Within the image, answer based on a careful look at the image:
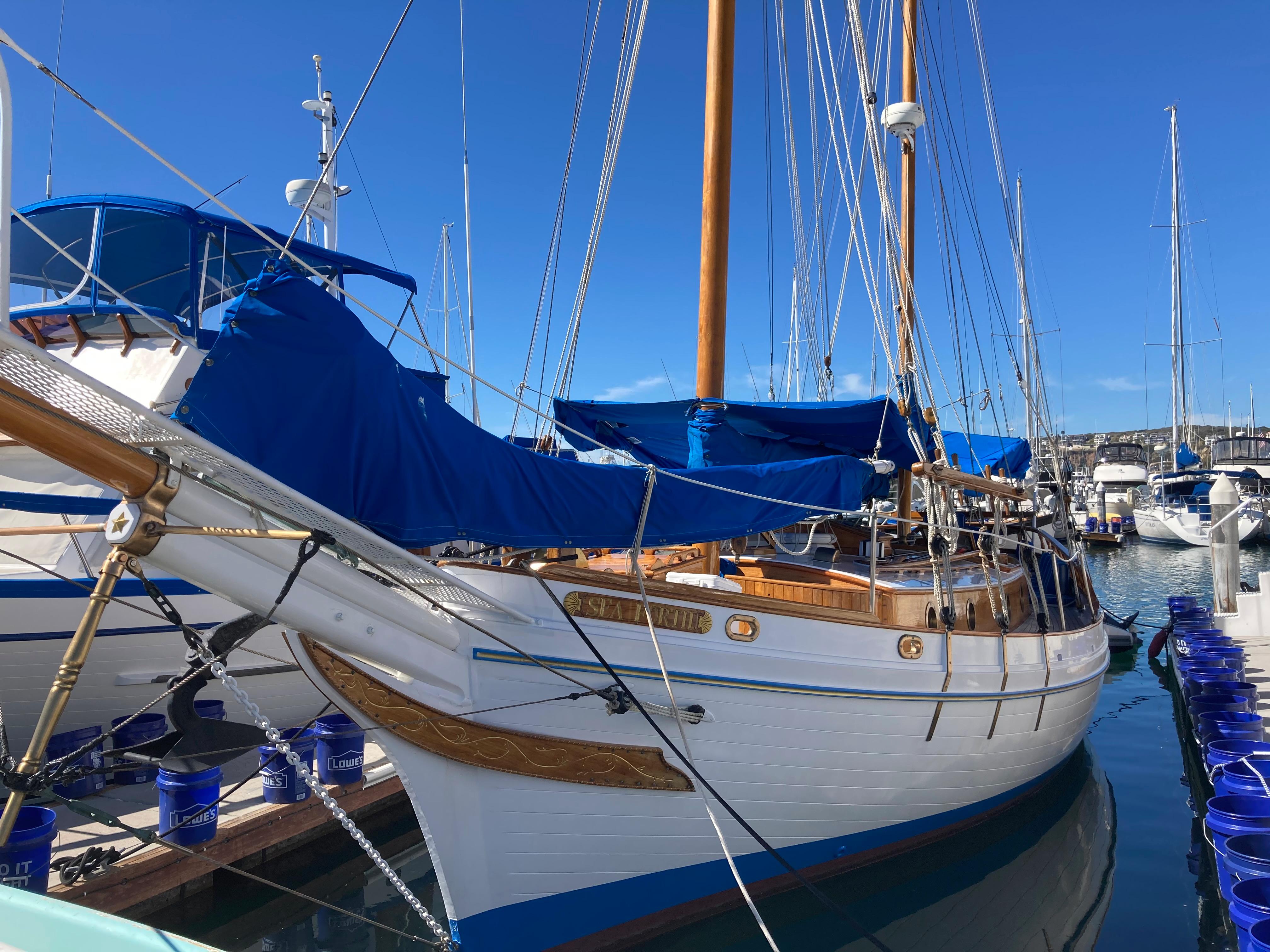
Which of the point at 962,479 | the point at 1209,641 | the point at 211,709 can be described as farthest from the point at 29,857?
the point at 1209,641

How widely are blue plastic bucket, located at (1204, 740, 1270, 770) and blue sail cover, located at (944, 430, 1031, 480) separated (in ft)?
17.9

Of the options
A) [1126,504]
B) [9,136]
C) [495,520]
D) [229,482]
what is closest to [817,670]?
[495,520]

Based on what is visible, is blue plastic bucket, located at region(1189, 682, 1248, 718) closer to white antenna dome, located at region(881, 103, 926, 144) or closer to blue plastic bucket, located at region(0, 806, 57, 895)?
white antenna dome, located at region(881, 103, 926, 144)

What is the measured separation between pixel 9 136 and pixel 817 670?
177 inches

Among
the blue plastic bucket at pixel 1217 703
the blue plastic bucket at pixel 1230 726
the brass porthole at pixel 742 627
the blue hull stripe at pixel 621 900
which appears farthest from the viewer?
the blue plastic bucket at pixel 1217 703

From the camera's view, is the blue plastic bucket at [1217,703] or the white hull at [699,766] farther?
the blue plastic bucket at [1217,703]

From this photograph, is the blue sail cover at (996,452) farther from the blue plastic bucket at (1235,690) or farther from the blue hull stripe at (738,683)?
the blue hull stripe at (738,683)

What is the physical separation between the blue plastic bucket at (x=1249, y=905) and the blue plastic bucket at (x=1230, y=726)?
3117 mm

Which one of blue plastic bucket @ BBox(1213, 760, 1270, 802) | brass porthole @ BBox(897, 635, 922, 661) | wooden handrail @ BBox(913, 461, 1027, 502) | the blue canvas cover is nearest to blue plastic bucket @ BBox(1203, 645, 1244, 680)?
blue plastic bucket @ BBox(1213, 760, 1270, 802)

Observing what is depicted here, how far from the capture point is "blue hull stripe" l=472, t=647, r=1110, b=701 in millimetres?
4031

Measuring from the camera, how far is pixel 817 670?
4746mm

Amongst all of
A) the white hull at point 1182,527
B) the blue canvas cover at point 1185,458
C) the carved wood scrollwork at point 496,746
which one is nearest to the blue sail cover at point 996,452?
the carved wood scrollwork at point 496,746

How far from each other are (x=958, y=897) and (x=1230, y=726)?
3.40 metres

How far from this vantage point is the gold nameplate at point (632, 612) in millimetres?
4207
